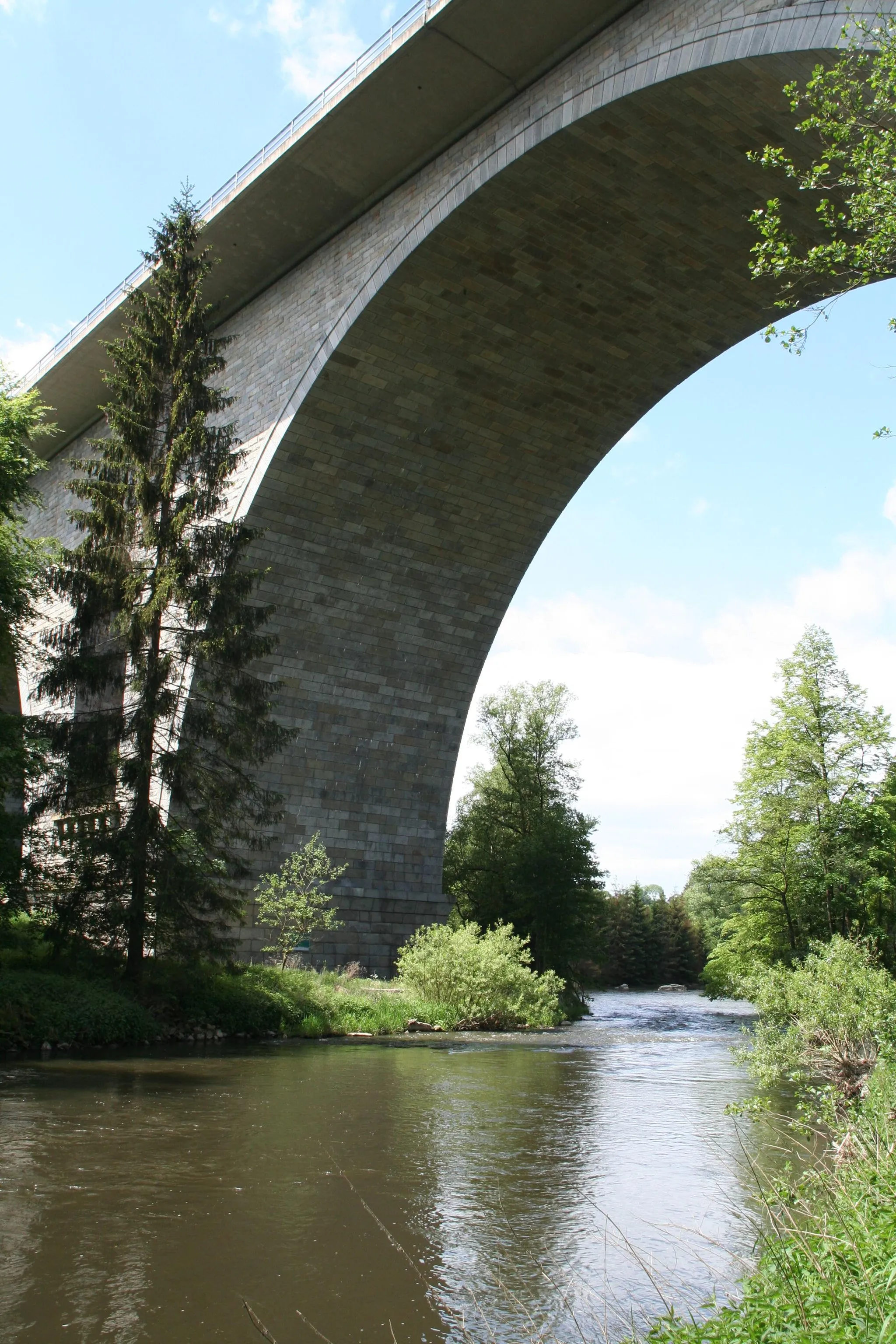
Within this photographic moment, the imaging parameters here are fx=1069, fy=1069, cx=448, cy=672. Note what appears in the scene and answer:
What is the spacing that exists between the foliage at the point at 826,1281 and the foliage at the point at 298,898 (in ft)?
40.0

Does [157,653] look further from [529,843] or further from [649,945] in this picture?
[649,945]

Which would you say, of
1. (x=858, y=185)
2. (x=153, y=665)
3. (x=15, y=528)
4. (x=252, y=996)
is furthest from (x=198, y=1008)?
(x=858, y=185)

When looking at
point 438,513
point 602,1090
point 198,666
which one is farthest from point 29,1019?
point 438,513

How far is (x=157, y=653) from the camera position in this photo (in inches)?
491

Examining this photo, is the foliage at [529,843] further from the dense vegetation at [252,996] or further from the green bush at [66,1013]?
the green bush at [66,1013]

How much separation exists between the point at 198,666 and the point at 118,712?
3.72ft

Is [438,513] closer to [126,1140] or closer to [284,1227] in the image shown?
[126,1140]

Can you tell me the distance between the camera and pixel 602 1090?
9289mm

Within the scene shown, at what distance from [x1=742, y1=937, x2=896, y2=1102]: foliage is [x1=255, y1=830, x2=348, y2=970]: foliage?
8.74 meters

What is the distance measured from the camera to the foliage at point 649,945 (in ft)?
161

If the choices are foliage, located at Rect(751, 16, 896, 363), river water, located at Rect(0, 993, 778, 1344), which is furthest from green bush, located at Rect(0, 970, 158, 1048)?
foliage, located at Rect(751, 16, 896, 363)

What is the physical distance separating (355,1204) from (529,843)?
2019 centimetres

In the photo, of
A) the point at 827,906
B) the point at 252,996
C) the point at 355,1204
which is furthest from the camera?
the point at 827,906

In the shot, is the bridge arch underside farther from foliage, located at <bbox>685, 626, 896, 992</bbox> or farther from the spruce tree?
foliage, located at <bbox>685, 626, 896, 992</bbox>
